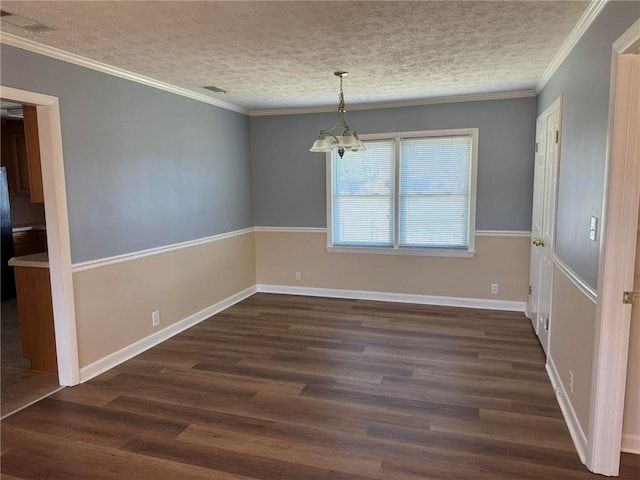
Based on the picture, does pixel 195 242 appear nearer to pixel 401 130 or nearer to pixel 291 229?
pixel 291 229

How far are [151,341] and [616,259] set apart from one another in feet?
12.4

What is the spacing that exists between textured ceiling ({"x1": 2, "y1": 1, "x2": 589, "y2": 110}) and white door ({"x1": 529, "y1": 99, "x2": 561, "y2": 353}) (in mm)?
554

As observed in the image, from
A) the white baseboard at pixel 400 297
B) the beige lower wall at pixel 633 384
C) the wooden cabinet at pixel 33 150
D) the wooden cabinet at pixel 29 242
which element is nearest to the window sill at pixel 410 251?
the white baseboard at pixel 400 297

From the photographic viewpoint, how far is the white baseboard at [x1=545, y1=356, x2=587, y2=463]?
235 centimetres

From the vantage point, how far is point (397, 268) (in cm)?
543

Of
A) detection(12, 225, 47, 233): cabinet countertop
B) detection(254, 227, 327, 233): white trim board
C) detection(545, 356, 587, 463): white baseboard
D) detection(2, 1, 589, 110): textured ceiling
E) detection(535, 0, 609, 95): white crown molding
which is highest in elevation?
detection(2, 1, 589, 110): textured ceiling

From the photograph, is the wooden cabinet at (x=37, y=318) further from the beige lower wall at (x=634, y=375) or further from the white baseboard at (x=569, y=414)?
the beige lower wall at (x=634, y=375)

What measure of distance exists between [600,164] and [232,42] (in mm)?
2387

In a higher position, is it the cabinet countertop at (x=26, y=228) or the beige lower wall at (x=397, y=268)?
the cabinet countertop at (x=26, y=228)

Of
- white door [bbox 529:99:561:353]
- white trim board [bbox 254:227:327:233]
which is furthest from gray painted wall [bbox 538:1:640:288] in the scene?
white trim board [bbox 254:227:327:233]

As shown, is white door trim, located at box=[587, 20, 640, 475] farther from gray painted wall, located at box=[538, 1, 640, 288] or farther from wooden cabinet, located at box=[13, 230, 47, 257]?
wooden cabinet, located at box=[13, 230, 47, 257]

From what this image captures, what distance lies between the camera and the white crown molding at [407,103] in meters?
4.73

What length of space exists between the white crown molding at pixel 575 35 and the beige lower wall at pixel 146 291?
3833mm

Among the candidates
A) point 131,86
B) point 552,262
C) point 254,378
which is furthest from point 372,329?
point 131,86
